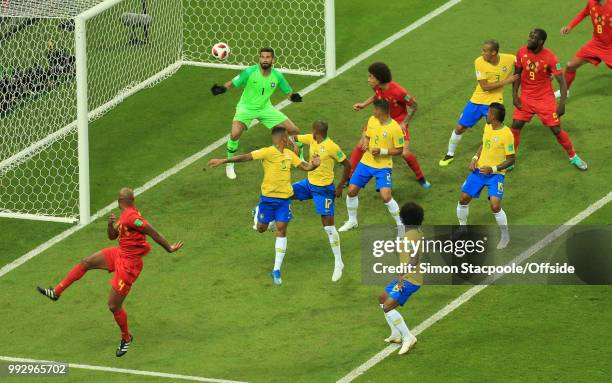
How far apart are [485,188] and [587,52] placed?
297 centimetres

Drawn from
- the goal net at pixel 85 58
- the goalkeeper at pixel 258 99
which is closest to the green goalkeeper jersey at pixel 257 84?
the goalkeeper at pixel 258 99

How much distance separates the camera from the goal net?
2698cm

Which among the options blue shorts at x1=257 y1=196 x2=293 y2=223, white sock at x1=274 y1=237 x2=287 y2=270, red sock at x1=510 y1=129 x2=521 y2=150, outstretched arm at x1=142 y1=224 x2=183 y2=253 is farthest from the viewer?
red sock at x1=510 y1=129 x2=521 y2=150

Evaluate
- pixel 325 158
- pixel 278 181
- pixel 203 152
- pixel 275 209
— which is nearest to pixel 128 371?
pixel 275 209

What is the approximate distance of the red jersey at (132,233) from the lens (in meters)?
22.2

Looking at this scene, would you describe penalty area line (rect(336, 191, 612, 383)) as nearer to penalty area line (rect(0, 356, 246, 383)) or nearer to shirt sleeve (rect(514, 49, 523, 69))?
penalty area line (rect(0, 356, 246, 383))

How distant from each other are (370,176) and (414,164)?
1664 mm

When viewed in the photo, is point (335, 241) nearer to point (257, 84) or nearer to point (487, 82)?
point (257, 84)

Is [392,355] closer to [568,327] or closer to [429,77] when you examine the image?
[568,327]

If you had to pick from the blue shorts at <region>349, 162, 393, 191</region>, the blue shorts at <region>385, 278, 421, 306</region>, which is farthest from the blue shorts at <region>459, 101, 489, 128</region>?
the blue shorts at <region>385, 278, 421, 306</region>

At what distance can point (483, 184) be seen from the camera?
24.8 meters

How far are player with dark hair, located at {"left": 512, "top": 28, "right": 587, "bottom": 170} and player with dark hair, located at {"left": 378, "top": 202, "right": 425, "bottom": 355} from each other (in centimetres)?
515

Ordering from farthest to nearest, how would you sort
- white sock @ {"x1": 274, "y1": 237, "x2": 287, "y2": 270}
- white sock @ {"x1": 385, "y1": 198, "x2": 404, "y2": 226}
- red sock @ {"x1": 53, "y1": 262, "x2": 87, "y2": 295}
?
white sock @ {"x1": 385, "y1": 198, "x2": 404, "y2": 226}, white sock @ {"x1": 274, "y1": 237, "x2": 287, "y2": 270}, red sock @ {"x1": 53, "y1": 262, "x2": 87, "y2": 295}

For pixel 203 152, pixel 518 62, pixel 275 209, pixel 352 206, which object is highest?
pixel 518 62
